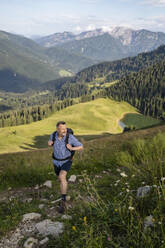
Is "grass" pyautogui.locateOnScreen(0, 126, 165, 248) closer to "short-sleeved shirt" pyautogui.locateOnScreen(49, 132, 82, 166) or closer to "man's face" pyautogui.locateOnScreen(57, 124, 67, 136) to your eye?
"short-sleeved shirt" pyautogui.locateOnScreen(49, 132, 82, 166)

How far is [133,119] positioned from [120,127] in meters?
24.0

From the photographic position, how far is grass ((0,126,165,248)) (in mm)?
3902

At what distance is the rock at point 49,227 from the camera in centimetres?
533

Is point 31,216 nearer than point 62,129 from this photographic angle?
Yes

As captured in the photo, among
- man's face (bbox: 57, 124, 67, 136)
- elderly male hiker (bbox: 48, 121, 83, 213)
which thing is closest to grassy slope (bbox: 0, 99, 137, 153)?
elderly male hiker (bbox: 48, 121, 83, 213)

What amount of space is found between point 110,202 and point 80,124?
144947mm

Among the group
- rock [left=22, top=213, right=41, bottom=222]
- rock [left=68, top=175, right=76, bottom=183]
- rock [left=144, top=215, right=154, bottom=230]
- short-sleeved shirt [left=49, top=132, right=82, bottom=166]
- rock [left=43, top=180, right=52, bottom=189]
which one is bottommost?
rock [left=43, top=180, right=52, bottom=189]

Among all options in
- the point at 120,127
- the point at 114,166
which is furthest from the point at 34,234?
the point at 120,127

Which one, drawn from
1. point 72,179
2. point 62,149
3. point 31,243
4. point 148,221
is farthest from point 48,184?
point 148,221

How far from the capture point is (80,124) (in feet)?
495

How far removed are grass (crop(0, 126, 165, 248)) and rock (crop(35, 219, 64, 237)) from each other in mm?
207

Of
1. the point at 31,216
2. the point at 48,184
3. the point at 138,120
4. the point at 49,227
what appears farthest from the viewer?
the point at 138,120

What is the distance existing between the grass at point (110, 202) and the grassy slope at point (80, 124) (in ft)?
270

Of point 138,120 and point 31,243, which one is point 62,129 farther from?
point 138,120
